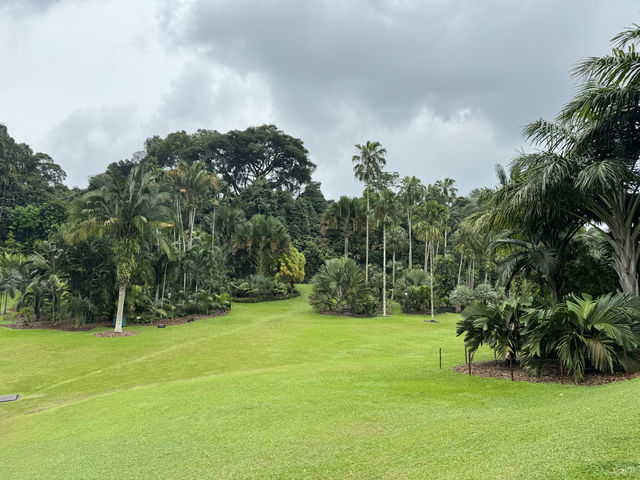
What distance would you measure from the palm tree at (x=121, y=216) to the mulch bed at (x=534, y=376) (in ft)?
60.2

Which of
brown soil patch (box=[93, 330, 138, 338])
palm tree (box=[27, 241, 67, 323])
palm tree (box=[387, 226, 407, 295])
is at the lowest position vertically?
brown soil patch (box=[93, 330, 138, 338])

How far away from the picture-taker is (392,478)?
13.9 feet

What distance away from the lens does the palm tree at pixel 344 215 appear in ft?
154

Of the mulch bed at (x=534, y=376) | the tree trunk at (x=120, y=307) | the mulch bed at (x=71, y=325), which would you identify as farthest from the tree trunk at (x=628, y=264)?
the mulch bed at (x=71, y=325)

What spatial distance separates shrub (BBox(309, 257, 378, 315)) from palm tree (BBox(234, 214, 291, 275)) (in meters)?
11.2

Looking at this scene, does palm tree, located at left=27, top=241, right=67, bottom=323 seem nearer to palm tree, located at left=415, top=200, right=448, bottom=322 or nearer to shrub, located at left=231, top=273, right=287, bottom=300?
shrub, located at left=231, top=273, right=287, bottom=300

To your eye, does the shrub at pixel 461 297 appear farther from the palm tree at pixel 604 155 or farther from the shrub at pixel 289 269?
the palm tree at pixel 604 155

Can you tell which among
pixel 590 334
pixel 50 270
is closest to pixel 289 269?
pixel 50 270

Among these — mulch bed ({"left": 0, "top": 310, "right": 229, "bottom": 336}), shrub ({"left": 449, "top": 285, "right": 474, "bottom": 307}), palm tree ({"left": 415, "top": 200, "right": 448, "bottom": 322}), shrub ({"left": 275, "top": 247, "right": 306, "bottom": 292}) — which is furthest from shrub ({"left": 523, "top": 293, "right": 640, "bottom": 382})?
shrub ({"left": 275, "top": 247, "right": 306, "bottom": 292})

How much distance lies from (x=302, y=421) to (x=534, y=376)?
6187 mm

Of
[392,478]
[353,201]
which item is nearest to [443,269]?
[353,201]

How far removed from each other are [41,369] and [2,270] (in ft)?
58.1

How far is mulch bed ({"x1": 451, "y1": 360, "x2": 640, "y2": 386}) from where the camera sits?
27.4ft

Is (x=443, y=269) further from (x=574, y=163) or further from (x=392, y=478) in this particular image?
(x=392, y=478)
